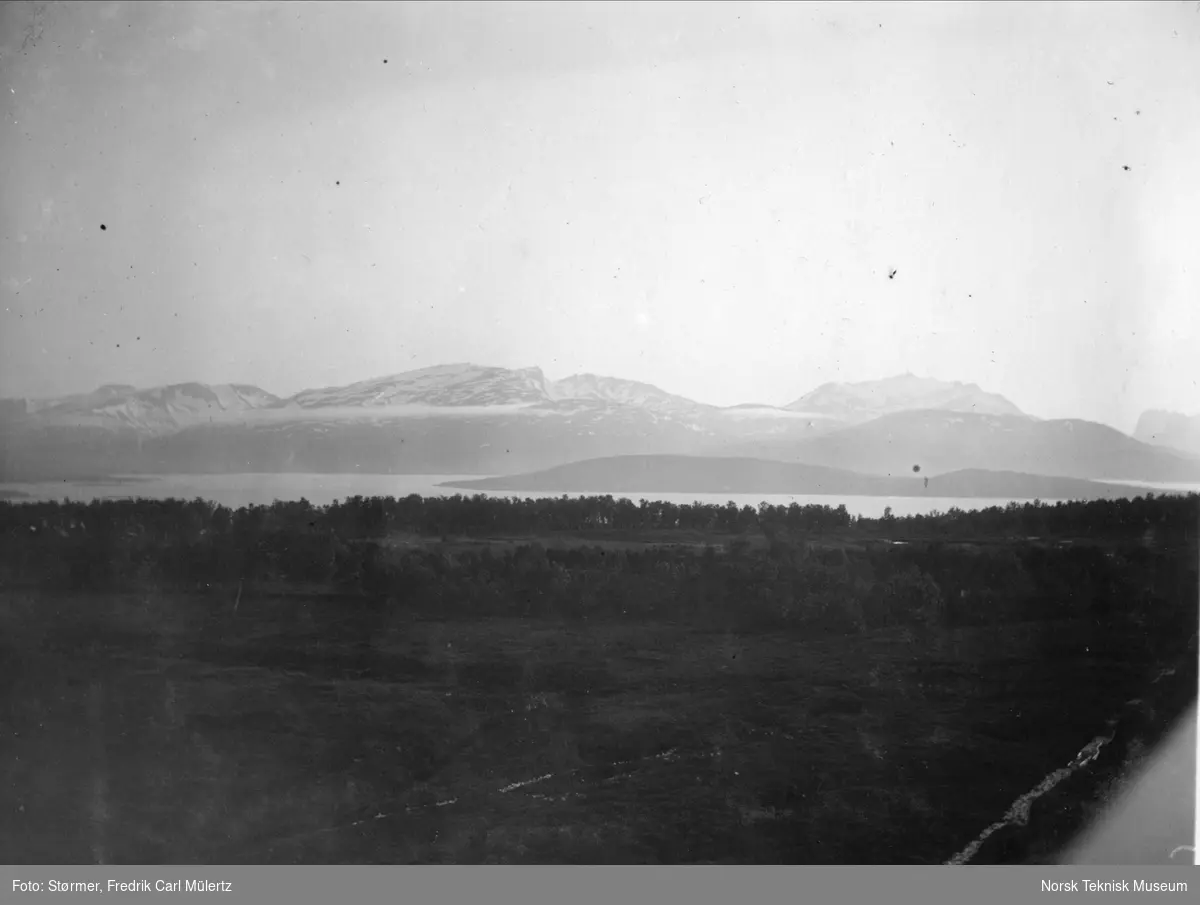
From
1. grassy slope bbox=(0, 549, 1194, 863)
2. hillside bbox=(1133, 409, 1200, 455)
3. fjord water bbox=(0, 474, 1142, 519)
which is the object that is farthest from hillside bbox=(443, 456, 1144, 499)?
grassy slope bbox=(0, 549, 1194, 863)

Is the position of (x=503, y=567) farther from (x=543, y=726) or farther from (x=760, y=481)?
(x=760, y=481)

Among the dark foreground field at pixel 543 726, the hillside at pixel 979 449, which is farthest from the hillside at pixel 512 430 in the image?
the dark foreground field at pixel 543 726

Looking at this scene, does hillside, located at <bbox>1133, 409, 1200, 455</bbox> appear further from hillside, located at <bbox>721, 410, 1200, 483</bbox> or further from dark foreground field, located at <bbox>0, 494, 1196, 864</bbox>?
dark foreground field, located at <bbox>0, 494, 1196, 864</bbox>

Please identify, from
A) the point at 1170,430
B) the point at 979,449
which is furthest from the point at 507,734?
the point at 1170,430

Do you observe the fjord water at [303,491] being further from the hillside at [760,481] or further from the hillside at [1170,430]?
the hillside at [1170,430]

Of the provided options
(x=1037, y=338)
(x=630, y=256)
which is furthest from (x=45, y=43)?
(x=1037, y=338)
